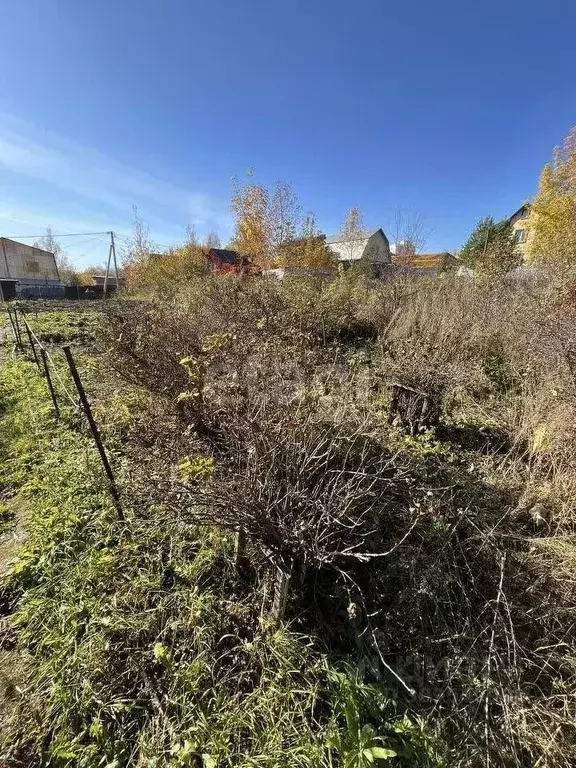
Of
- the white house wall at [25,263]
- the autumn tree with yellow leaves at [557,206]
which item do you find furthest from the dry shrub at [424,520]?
the white house wall at [25,263]

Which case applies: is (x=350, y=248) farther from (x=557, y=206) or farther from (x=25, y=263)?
(x=25, y=263)

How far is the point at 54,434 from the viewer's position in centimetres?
359

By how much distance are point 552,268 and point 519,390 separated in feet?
17.6

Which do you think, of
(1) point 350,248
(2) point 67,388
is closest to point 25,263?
(1) point 350,248

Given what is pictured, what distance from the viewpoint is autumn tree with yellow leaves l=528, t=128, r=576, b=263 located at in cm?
1223

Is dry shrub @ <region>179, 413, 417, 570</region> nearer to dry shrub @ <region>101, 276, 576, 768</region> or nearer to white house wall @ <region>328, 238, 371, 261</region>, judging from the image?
dry shrub @ <region>101, 276, 576, 768</region>

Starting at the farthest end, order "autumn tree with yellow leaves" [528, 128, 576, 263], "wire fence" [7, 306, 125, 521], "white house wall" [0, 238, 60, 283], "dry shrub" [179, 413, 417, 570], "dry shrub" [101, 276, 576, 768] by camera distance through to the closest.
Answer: "white house wall" [0, 238, 60, 283] → "autumn tree with yellow leaves" [528, 128, 576, 263] → "wire fence" [7, 306, 125, 521] → "dry shrub" [179, 413, 417, 570] → "dry shrub" [101, 276, 576, 768]

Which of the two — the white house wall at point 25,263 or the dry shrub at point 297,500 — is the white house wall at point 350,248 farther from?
the white house wall at point 25,263

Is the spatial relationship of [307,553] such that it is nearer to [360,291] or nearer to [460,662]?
[460,662]

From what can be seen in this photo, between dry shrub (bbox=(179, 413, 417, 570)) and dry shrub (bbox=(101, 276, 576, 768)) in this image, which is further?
dry shrub (bbox=(179, 413, 417, 570))

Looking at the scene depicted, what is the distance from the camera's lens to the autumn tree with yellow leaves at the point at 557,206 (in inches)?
482

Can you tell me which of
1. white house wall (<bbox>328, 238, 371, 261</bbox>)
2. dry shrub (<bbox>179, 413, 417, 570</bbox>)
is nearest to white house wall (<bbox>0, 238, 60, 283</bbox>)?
white house wall (<bbox>328, 238, 371, 261</bbox>)

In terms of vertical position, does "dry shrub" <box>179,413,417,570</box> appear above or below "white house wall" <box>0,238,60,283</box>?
below

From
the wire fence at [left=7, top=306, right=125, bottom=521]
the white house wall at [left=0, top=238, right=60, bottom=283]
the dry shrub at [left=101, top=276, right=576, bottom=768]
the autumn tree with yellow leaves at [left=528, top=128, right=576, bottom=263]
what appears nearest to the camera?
the dry shrub at [left=101, top=276, right=576, bottom=768]
